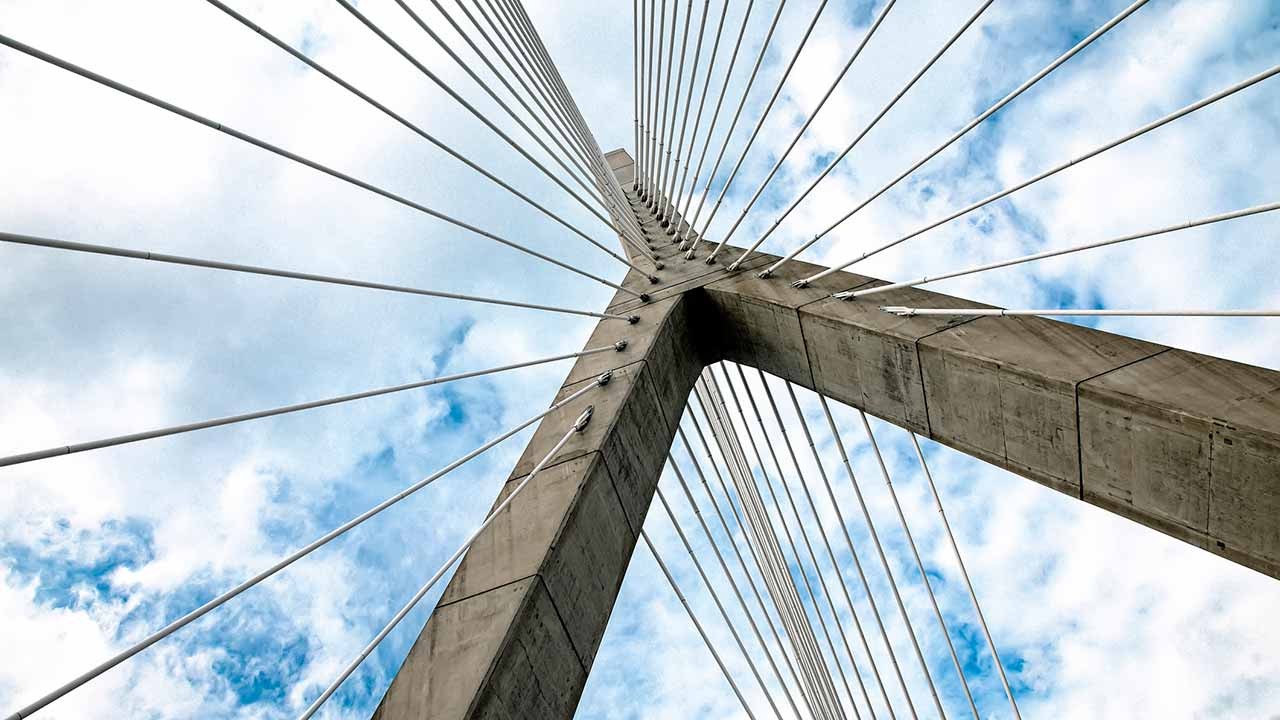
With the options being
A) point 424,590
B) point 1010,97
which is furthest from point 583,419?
point 1010,97

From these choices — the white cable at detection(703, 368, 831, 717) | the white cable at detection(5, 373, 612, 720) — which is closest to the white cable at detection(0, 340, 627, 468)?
the white cable at detection(5, 373, 612, 720)

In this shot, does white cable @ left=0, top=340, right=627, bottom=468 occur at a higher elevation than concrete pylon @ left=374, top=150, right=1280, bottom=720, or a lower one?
higher

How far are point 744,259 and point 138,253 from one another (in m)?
6.57

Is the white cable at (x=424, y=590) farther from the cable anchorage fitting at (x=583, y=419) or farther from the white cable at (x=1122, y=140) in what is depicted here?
the white cable at (x=1122, y=140)

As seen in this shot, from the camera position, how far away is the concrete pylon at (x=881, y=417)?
5.00 m

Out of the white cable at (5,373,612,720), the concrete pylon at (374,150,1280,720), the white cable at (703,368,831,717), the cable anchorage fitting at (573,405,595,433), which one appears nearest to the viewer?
the white cable at (5,373,612,720)

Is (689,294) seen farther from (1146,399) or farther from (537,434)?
(1146,399)

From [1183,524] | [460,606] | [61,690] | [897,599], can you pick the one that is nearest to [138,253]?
[61,690]

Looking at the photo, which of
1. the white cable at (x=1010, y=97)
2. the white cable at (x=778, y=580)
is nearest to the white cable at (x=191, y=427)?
the white cable at (x=1010, y=97)

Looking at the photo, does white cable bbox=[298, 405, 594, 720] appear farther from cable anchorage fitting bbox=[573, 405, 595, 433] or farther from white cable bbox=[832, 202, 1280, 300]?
white cable bbox=[832, 202, 1280, 300]

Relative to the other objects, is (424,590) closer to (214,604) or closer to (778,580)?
(214,604)

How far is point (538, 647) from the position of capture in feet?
17.8

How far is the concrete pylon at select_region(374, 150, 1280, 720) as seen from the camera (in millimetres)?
4996

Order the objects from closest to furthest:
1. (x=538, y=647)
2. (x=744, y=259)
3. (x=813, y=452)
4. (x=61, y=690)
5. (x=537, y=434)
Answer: (x=61, y=690)
(x=538, y=647)
(x=537, y=434)
(x=813, y=452)
(x=744, y=259)
